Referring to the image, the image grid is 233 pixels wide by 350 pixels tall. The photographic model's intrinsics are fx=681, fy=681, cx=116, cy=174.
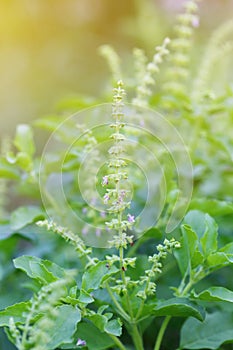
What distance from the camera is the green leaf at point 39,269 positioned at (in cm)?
96

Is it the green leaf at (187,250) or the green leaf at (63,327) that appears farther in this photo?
the green leaf at (187,250)

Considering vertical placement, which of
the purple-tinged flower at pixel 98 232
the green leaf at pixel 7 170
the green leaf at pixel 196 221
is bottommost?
the green leaf at pixel 196 221

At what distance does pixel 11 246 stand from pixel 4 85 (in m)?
2.13

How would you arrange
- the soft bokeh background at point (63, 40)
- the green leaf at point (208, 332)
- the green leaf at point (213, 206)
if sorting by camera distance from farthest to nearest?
the soft bokeh background at point (63, 40)
the green leaf at point (213, 206)
the green leaf at point (208, 332)

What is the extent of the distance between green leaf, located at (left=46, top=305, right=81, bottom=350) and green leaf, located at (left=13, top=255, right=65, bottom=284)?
6 centimetres

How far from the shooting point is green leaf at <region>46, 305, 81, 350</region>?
883mm

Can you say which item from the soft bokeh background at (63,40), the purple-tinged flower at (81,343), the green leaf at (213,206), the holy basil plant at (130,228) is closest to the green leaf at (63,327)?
the holy basil plant at (130,228)

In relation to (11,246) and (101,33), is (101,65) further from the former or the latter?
(11,246)

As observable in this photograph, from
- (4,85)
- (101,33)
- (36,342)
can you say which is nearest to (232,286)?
(36,342)

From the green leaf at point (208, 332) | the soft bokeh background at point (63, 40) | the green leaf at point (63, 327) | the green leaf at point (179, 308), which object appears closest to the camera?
the green leaf at point (63, 327)

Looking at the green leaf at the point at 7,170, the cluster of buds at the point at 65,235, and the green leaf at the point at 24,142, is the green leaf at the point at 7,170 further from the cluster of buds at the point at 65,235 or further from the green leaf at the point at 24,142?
the cluster of buds at the point at 65,235

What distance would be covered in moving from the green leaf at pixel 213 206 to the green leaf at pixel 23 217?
29cm

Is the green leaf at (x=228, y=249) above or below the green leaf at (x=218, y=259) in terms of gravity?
above

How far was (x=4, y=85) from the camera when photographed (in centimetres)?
348
